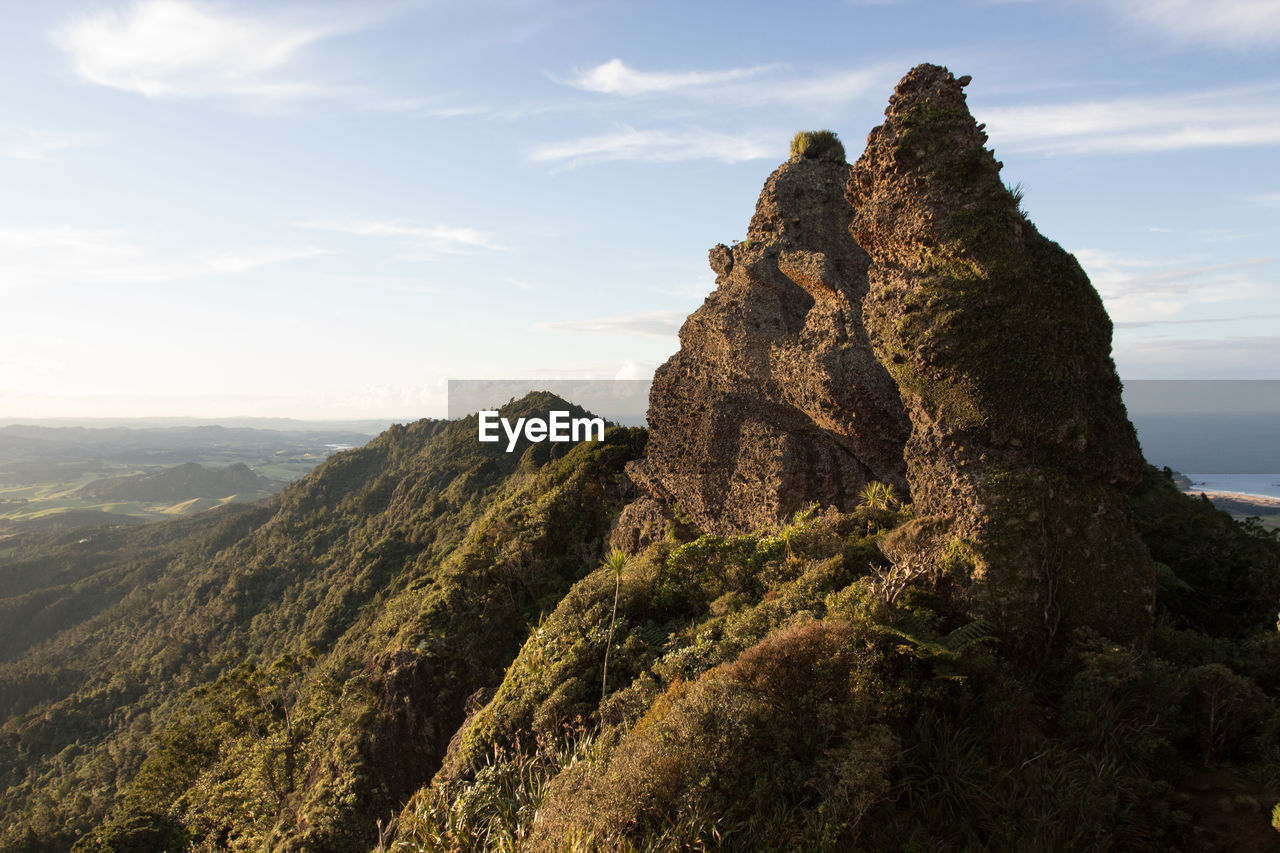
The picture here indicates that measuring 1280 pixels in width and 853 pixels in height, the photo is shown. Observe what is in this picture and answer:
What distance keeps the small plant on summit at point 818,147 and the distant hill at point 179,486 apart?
19721cm

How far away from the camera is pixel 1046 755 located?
21.8 ft

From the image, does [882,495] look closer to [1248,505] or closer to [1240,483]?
[1248,505]

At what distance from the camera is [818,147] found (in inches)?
711

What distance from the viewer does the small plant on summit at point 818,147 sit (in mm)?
17969

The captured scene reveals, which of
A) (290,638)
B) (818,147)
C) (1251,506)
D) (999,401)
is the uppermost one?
(818,147)

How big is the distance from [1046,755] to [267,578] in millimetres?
74746

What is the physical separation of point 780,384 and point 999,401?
6.81 m

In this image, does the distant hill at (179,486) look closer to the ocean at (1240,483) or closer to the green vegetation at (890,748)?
the green vegetation at (890,748)

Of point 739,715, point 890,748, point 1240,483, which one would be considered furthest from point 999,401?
point 1240,483

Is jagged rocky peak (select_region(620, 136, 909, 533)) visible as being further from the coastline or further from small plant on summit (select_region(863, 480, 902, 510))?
the coastline

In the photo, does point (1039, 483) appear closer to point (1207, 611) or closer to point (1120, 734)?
point (1120, 734)

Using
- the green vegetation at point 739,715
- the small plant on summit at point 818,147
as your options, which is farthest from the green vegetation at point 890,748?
the small plant on summit at point 818,147

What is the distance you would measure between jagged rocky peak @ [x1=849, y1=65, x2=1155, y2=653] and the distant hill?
8002 inches

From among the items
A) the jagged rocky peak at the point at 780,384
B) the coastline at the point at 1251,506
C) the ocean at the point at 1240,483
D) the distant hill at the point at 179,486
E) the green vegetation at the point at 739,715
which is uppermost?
the jagged rocky peak at the point at 780,384
